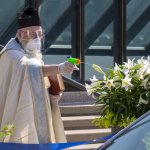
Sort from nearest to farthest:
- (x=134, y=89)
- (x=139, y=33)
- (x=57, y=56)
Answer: (x=134, y=89) < (x=57, y=56) < (x=139, y=33)

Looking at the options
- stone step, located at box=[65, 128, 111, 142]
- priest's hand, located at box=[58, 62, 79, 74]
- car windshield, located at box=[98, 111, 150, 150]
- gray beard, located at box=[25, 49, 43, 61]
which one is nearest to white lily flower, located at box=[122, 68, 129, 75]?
priest's hand, located at box=[58, 62, 79, 74]

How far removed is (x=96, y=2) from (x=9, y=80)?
256 inches

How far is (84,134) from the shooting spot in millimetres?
8922

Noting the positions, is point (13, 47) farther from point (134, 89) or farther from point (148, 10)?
point (148, 10)

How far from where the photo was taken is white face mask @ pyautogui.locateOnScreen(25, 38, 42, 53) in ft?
20.9

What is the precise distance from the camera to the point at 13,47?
6430 mm

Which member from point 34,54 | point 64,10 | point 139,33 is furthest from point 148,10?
point 34,54

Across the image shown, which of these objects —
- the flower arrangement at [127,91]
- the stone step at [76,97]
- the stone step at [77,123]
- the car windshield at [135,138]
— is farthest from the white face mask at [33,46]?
the stone step at [76,97]

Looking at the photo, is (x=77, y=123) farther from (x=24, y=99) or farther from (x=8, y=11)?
(x=8, y=11)

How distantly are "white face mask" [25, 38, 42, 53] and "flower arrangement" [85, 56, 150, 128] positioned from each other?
619 millimetres

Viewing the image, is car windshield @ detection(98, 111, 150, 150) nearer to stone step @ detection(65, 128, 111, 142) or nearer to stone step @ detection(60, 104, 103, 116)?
stone step @ detection(65, 128, 111, 142)

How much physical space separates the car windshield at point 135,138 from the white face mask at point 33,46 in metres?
2.20

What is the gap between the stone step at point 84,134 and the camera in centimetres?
885

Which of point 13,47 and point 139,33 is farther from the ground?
point 13,47
